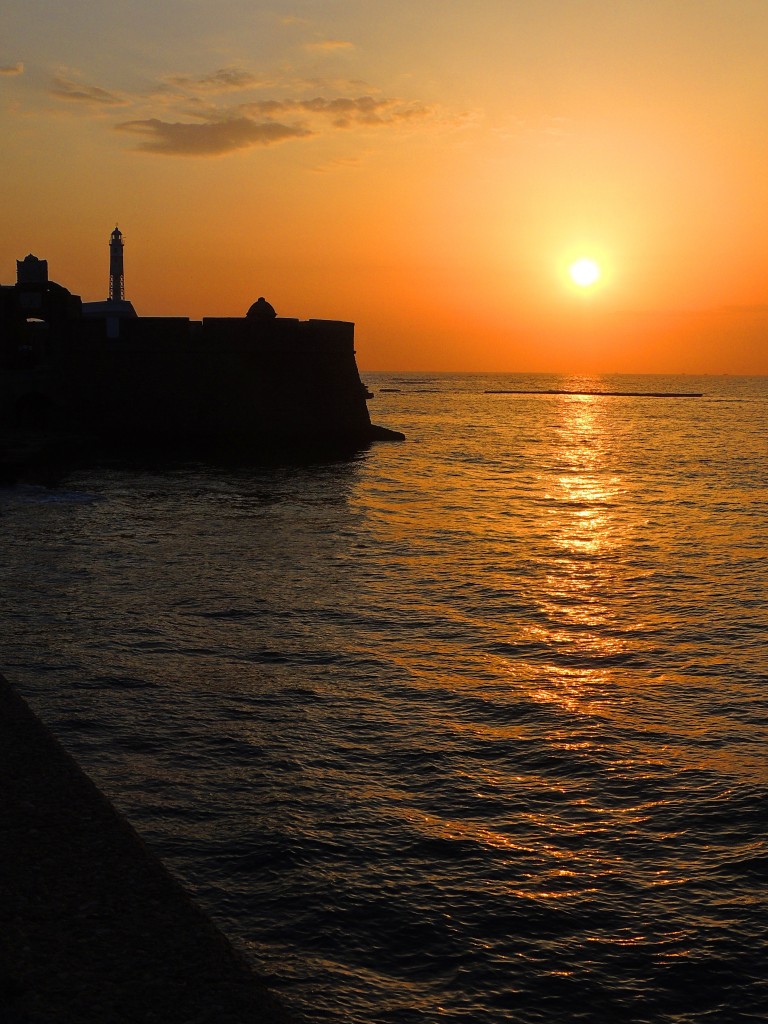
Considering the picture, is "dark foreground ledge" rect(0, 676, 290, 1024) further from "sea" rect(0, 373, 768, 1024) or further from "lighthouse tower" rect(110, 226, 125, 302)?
"lighthouse tower" rect(110, 226, 125, 302)

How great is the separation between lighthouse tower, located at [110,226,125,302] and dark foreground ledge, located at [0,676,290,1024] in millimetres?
59623

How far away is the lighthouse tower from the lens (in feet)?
199

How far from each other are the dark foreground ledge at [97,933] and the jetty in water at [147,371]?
100ft

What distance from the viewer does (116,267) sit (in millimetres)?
60844

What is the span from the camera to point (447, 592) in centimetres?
1273

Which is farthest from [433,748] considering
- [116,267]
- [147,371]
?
[116,267]

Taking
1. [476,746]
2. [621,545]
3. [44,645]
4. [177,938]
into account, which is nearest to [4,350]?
[621,545]

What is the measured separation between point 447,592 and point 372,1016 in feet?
29.1

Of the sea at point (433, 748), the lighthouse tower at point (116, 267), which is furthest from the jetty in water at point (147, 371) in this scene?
the lighthouse tower at point (116, 267)

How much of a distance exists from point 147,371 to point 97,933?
32.3 meters

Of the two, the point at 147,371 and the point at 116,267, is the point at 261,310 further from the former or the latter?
the point at 116,267

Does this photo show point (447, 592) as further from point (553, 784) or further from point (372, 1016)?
point (372, 1016)

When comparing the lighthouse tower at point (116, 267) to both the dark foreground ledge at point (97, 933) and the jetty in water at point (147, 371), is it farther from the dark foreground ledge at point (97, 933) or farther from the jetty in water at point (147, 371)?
the dark foreground ledge at point (97, 933)

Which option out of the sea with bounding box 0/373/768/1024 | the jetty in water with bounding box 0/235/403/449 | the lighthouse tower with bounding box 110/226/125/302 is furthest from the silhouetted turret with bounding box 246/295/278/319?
the lighthouse tower with bounding box 110/226/125/302
